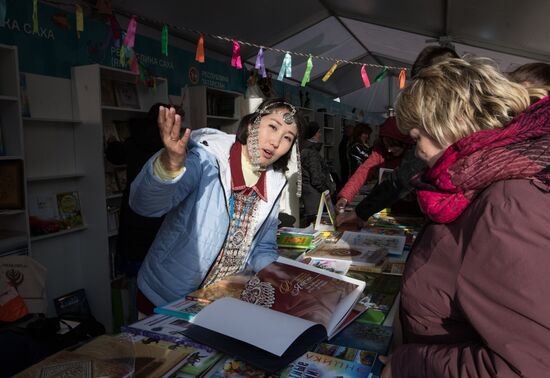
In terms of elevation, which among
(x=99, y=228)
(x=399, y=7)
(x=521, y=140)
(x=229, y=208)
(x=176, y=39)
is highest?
(x=399, y=7)

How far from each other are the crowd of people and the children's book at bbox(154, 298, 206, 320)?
0.53ft

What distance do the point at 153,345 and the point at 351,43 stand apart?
7553 millimetres

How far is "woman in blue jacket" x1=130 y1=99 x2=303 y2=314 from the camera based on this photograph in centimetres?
136

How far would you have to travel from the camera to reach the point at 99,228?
3.49 m

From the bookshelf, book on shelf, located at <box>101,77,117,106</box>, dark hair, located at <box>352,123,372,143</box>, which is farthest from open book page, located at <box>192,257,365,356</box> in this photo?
dark hair, located at <box>352,123,372,143</box>

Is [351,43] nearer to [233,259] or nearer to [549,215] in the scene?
[233,259]

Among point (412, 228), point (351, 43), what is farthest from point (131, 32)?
point (351, 43)

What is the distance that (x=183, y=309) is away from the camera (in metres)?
1.19

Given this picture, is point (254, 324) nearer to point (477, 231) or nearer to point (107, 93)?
point (477, 231)

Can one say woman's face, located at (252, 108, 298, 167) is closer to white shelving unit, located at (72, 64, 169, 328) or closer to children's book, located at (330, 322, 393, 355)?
children's book, located at (330, 322, 393, 355)

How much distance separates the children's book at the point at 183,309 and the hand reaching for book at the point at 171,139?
1.39 ft

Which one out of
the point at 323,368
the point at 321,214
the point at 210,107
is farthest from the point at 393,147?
the point at 210,107

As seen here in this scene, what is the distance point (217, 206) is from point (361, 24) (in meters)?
5.89

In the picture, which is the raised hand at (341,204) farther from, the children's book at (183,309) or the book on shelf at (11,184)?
the book on shelf at (11,184)
